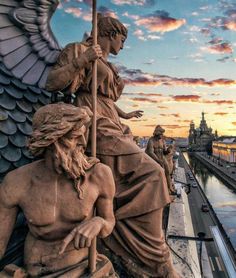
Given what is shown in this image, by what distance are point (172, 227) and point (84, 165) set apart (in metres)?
4.32

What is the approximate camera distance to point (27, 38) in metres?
3.11

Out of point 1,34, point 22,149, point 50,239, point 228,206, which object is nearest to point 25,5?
point 1,34

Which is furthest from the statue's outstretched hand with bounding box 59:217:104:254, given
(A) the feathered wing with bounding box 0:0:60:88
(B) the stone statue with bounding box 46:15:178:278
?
(A) the feathered wing with bounding box 0:0:60:88

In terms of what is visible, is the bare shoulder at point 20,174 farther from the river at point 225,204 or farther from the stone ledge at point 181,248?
the river at point 225,204

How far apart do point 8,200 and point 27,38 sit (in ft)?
5.81

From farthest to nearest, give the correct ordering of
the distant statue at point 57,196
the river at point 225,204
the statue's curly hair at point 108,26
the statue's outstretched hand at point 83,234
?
the river at point 225,204 → the statue's curly hair at point 108,26 → the distant statue at point 57,196 → the statue's outstretched hand at point 83,234

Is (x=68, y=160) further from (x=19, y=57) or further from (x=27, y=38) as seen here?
(x=27, y=38)

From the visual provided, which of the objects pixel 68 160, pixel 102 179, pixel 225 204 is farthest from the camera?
pixel 225 204

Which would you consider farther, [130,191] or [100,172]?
[130,191]

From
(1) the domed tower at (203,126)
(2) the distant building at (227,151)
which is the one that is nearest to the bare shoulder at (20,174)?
(2) the distant building at (227,151)

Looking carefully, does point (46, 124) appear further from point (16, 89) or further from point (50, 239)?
point (16, 89)

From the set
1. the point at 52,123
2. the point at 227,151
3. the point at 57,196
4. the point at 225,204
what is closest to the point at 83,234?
the point at 57,196

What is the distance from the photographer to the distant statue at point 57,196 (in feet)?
6.37

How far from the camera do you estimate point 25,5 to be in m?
3.04
